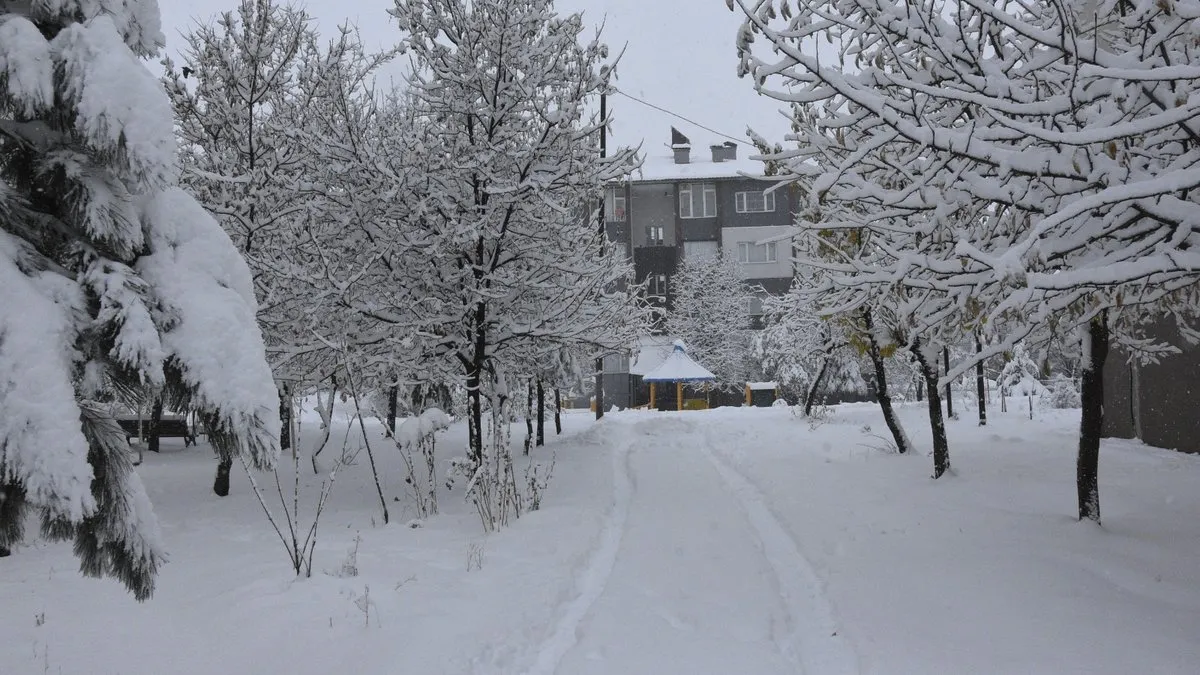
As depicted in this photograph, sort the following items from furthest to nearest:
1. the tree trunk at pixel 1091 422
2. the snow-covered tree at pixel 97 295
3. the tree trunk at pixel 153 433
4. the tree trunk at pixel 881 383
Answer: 1. the tree trunk at pixel 153 433
2. the tree trunk at pixel 881 383
3. the tree trunk at pixel 1091 422
4. the snow-covered tree at pixel 97 295

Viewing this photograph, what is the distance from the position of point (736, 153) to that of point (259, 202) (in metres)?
43.8

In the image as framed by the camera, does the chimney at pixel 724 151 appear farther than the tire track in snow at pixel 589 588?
Yes

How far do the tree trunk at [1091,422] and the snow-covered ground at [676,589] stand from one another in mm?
284

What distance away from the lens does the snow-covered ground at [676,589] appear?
452cm

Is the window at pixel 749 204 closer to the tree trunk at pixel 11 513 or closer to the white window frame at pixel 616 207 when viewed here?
the white window frame at pixel 616 207

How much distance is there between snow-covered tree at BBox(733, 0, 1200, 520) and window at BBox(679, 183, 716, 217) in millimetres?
42196

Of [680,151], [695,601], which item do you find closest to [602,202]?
[695,601]

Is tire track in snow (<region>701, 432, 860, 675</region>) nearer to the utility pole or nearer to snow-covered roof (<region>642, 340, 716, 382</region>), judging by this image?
the utility pole

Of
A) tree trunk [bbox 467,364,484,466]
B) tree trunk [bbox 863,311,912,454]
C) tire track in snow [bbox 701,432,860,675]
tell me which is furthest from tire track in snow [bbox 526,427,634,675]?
tree trunk [bbox 863,311,912,454]

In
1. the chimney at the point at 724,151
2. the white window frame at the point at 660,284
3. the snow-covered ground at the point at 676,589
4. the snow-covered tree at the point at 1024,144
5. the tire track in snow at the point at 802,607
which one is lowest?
the tire track in snow at the point at 802,607

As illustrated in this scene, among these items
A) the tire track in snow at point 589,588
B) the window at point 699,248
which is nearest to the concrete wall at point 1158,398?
the tire track in snow at point 589,588

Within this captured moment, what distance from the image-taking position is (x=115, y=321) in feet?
10.2

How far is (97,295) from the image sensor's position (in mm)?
3148

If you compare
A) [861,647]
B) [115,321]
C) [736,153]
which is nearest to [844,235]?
[861,647]
